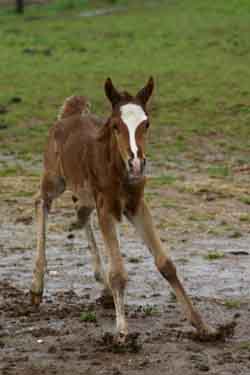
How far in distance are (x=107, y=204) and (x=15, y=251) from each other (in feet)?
10.4

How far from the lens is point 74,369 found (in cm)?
776

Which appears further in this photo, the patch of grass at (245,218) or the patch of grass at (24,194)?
the patch of grass at (24,194)

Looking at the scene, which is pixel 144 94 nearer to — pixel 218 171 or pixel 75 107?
pixel 75 107

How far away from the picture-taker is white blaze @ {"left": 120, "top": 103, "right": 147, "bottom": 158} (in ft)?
26.0

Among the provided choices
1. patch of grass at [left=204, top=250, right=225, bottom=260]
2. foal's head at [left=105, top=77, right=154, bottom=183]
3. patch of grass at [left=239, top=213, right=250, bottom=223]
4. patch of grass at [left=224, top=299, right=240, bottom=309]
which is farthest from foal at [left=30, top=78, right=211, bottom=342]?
patch of grass at [left=239, top=213, right=250, bottom=223]

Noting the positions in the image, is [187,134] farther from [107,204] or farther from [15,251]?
[107,204]

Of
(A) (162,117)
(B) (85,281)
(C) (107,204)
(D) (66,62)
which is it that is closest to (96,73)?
(D) (66,62)

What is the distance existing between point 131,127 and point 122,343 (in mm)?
1351

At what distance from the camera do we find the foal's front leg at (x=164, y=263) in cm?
841

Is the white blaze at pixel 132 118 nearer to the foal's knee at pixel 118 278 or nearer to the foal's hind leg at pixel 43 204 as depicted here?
the foal's knee at pixel 118 278

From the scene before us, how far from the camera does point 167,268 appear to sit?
858 cm

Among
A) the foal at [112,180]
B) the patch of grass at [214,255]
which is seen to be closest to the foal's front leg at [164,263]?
the foal at [112,180]

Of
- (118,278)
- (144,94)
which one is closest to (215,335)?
(118,278)

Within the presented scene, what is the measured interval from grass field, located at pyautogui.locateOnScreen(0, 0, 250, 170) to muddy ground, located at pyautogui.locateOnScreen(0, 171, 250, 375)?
323cm
